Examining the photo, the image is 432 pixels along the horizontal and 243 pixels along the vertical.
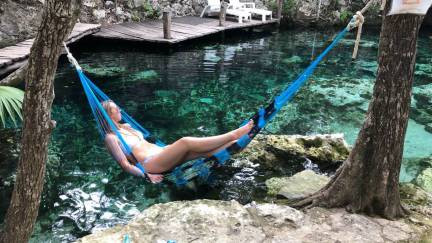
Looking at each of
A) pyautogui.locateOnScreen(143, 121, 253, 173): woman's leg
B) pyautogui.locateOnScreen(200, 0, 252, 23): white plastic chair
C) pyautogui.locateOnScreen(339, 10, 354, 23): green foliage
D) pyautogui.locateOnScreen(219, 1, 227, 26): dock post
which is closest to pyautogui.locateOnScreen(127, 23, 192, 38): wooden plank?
pyautogui.locateOnScreen(219, 1, 227, 26): dock post

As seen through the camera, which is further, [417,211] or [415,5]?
[417,211]

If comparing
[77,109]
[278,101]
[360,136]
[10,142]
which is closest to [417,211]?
[360,136]

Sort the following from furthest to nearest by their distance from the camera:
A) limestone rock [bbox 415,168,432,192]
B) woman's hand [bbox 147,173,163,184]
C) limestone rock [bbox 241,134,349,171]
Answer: limestone rock [bbox 241,134,349,171] < limestone rock [bbox 415,168,432,192] < woman's hand [bbox 147,173,163,184]

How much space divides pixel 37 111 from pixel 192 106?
4.69 metres

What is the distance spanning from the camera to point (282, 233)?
255 centimetres

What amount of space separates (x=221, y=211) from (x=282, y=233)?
0.45 metres

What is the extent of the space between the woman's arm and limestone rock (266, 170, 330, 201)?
128cm

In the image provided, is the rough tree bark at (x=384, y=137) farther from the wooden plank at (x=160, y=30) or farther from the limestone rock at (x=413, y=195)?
the wooden plank at (x=160, y=30)

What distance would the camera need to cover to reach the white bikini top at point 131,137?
12.9 feet

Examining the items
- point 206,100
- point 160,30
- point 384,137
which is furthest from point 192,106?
point 384,137

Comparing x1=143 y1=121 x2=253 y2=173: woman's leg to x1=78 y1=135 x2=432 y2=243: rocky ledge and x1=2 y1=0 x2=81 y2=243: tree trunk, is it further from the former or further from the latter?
x1=2 y1=0 x2=81 y2=243: tree trunk

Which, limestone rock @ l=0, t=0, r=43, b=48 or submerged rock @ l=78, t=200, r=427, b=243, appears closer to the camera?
submerged rock @ l=78, t=200, r=427, b=243

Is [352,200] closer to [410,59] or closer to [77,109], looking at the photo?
[410,59]

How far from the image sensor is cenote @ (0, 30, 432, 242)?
3.72 m
